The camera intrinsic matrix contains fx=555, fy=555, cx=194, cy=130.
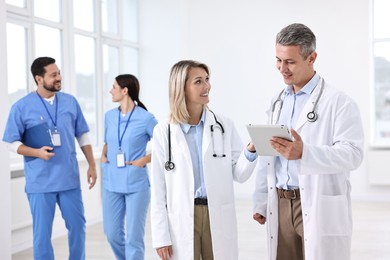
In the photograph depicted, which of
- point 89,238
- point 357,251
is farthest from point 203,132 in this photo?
point 89,238

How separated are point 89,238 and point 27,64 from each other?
184 cm

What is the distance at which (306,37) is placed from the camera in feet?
7.57

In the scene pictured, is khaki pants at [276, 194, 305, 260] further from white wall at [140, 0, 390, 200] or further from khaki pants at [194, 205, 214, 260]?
white wall at [140, 0, 390, 200]

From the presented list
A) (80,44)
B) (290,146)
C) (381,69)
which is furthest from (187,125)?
(381,69)

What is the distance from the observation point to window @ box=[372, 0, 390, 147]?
766cm

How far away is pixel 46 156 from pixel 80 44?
3.16 m

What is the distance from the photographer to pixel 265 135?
2.17 m

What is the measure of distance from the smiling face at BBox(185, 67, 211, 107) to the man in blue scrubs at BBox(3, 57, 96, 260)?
5.01ft

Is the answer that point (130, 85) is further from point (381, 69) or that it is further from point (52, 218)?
point (381, 69)

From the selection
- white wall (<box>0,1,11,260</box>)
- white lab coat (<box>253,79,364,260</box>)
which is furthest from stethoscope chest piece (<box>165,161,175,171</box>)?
white wall (<box>0,1,11,260</box>)

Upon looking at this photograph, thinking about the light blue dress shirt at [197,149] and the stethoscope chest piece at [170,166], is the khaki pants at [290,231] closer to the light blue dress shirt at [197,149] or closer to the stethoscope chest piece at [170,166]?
the light blue dress shirt at [197,149]

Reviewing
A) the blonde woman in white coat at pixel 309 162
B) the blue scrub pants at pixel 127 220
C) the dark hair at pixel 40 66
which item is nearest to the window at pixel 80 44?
the dark hair at pixel 40 66

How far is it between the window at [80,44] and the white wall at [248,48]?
16.8 inches

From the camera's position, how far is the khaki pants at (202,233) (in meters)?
2.46
